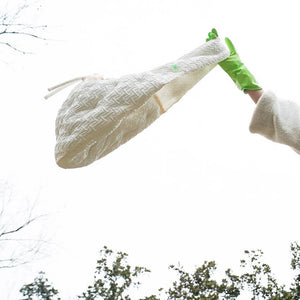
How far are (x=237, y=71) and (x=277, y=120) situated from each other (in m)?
0.24

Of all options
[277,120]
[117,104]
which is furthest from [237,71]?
[117,104]

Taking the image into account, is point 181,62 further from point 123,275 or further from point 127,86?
point 123,275

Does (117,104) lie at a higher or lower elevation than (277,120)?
higher

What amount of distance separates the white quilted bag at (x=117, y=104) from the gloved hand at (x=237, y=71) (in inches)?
1.8

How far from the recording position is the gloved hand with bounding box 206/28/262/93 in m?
1.07

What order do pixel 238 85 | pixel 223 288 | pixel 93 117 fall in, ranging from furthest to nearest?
pixel 223 288 < pixel 238 85 < pixel 93 117

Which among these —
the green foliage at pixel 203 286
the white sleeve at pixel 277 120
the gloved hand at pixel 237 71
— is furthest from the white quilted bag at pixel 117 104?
the green foliage at pixel 203 286

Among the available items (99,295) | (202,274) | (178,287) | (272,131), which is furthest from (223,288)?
(272,131)

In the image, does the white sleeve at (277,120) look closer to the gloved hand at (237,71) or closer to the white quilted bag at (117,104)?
the gloved hand at (237,71)

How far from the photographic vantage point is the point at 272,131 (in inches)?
41.1

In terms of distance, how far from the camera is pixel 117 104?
99cm

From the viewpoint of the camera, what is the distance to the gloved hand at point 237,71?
1071 millimetres

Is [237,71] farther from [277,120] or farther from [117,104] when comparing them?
[117,104]

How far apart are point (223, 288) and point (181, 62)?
40.2ft
